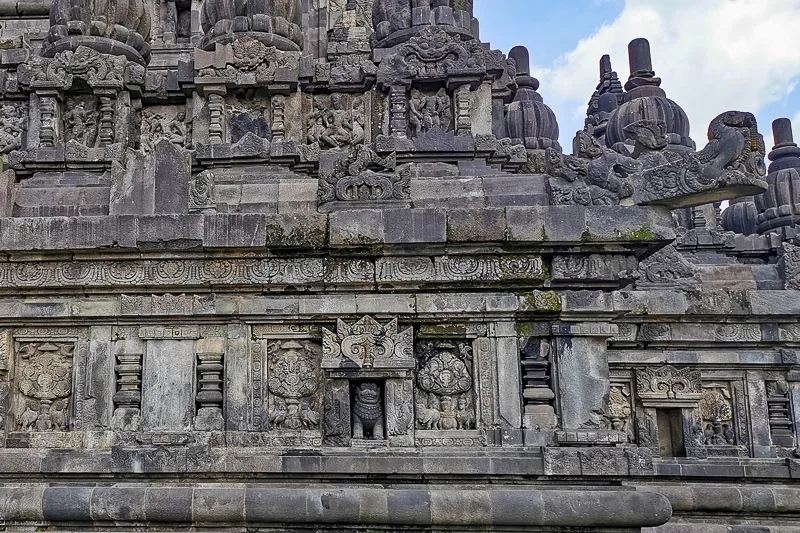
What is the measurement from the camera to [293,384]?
7207mm

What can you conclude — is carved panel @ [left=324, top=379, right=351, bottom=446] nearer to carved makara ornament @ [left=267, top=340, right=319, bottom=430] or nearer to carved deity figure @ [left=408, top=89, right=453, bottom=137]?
carved makara ornament @ [left=267, top=340, right=319, bottom=430]

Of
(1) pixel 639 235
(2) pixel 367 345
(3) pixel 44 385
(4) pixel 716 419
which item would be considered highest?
(1) pixel 639 235

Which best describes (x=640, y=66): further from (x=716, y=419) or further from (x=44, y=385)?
(x=44, y=385)

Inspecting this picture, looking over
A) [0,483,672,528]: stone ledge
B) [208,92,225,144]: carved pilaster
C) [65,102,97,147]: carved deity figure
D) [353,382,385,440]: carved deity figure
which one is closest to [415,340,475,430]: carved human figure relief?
[353,382,385,440]: carved deity figure

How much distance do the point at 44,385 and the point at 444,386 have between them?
12.8 ft

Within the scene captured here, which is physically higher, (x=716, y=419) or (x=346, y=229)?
(x=346, y=229)

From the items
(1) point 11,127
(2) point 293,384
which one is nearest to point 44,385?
(2) point 293,384

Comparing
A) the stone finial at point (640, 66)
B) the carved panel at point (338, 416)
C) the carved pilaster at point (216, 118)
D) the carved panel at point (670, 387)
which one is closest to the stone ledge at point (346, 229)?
the carved panel at point (338, 416)

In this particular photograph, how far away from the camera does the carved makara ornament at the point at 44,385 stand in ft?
23.8

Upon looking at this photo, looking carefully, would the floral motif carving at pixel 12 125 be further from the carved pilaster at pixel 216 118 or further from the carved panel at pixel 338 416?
the carved panel at pixel 338 416

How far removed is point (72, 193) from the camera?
8352mm

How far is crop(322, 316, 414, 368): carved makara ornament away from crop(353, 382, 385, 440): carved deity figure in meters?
0.25

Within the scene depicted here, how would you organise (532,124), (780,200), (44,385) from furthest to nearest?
(780,200) → (532,124) → (44,385)

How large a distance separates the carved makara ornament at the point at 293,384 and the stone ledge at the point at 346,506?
674mm
